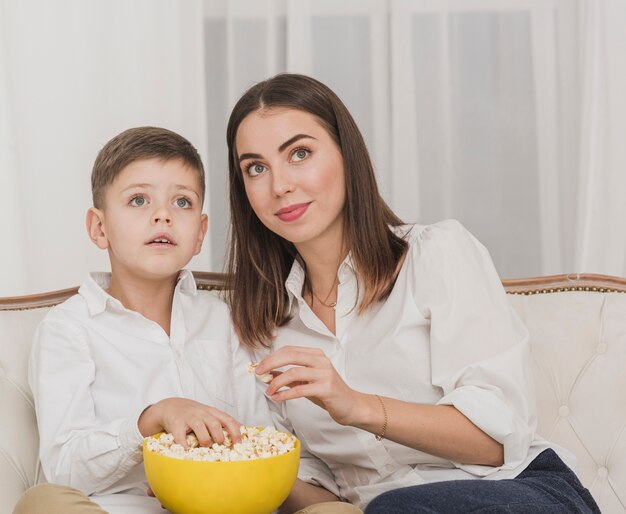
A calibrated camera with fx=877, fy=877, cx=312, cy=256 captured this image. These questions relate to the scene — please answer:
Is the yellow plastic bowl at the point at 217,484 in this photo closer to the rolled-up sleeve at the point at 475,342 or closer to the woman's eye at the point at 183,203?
the rolled-up sleeve at the point at 475,342

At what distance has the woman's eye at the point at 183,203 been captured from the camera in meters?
1.76

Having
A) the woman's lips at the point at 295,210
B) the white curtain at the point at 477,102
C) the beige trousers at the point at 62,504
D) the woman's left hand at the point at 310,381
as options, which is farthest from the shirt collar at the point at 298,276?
the white curtain at the point at 477,102

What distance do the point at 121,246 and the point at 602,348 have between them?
1.05 metres

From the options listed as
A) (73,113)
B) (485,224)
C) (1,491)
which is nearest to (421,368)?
(1,491)

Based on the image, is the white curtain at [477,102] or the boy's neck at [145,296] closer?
the boy's neck at [145,296]

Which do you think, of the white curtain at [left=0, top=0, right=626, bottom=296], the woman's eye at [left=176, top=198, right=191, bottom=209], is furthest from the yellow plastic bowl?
the white curtain at [left=0, top=0, right=626, bottom=296]

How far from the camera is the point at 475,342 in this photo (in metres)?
1.56

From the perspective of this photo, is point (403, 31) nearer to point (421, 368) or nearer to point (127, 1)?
point (127, 1)

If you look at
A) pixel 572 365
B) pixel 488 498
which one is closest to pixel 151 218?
pixel 488 498

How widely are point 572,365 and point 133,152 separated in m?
1.04

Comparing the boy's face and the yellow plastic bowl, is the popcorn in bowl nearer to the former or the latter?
the yellow plastic bowl

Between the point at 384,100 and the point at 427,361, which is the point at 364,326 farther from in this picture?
the point at 384,100

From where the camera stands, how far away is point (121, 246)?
5.62 feet

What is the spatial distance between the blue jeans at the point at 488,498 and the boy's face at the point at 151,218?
653mm
